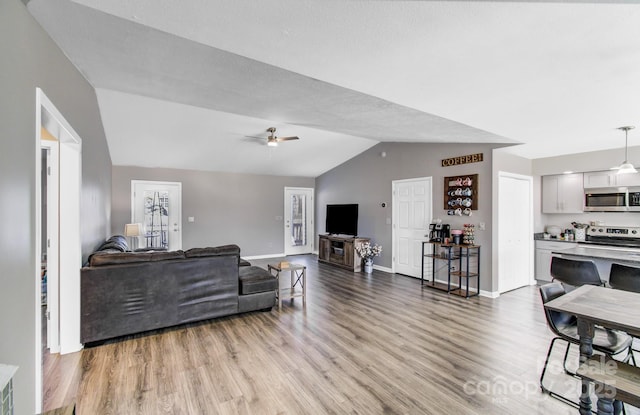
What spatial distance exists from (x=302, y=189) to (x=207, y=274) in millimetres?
5558

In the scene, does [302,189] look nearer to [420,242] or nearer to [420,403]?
[420,242]

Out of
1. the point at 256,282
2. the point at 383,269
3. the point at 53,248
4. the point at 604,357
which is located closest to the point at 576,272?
the point at 604,357

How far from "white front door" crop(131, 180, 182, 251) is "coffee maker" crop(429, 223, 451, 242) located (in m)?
5.87

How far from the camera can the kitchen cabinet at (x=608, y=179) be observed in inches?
175

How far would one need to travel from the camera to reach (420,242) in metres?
5.70

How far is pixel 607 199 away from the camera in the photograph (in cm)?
469

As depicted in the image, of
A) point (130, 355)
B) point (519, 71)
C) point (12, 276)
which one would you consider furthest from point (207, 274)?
point (519, 71)

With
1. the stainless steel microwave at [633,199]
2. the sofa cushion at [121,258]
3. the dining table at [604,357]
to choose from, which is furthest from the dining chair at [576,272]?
the sofa cushion at [121,258]

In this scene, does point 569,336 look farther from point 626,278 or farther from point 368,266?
point 368,266

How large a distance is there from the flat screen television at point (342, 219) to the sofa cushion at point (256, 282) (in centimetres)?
343

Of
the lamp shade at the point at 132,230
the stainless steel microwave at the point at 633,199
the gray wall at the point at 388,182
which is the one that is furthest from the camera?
the lamp shade at the point at 132,230

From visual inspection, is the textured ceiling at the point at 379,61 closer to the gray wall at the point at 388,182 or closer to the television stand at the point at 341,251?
the gray wall at the point at 388,182

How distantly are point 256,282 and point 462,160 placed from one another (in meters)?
3.95

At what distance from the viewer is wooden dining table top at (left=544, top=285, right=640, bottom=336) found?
66.7 inches
